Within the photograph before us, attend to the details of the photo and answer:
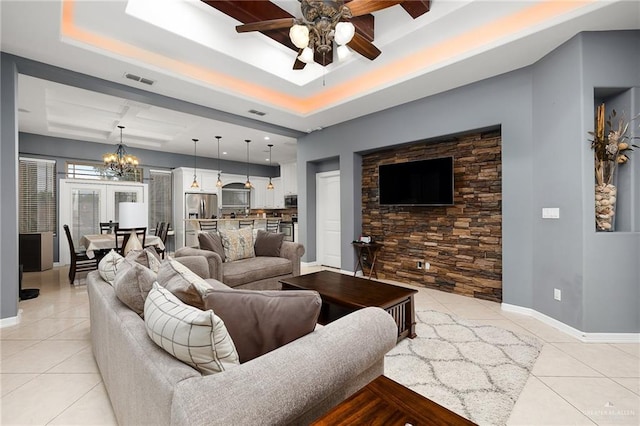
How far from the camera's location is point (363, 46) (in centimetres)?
291

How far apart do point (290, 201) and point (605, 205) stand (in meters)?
7.10

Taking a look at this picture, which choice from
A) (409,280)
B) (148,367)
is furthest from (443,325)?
(148,367)

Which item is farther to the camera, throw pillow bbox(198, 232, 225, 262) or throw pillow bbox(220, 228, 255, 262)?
throw pillow bbox(220, 228, 255, 262)

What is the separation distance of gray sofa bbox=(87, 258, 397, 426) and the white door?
4.41m

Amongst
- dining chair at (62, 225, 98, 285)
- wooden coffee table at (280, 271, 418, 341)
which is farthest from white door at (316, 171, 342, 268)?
dining chair at (62, 225, 98, 285)

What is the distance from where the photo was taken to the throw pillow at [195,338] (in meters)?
0.93

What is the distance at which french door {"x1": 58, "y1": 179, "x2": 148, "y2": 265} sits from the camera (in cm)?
628

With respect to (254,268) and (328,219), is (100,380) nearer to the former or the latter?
(254,268)

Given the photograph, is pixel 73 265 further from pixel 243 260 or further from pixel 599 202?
pixel 599 202

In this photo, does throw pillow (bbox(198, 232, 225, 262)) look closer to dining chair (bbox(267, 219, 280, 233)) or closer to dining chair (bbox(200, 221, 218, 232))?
dining chair (bbox(267, 219, 280, 233))

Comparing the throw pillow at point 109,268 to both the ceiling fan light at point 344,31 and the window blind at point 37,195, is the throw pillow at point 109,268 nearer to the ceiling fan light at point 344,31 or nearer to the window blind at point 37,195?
the ceiling fan light at point 344,31

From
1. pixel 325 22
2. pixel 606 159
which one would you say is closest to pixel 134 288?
pixel 325 22

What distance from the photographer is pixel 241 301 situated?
3.84ft

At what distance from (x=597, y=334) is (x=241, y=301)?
3.26 metres
